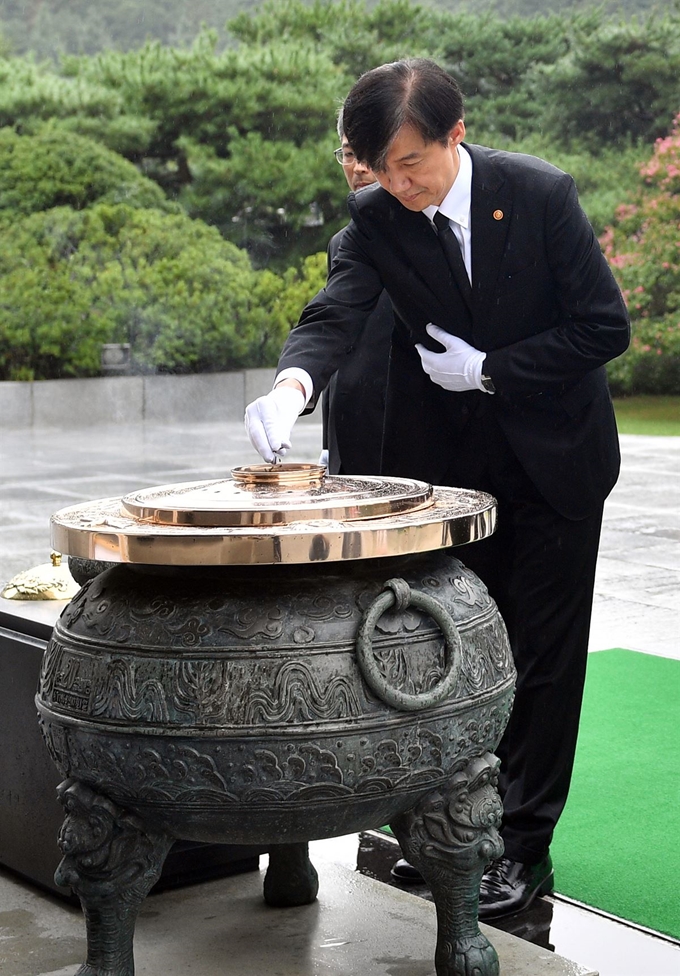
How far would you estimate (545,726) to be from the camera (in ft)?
8.07

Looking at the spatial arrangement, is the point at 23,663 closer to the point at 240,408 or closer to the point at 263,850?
the point at 263,850

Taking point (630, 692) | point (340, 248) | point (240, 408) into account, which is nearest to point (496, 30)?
point (240, 408)

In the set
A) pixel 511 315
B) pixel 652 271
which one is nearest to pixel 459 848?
pixel 511 315

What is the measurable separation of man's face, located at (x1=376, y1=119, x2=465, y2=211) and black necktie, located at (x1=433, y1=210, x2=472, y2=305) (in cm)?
5

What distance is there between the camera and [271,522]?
1770 millimetres

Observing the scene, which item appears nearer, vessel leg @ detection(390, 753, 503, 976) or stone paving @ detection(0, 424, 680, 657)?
vessel leg @ detection(390, 753, 503, 976)

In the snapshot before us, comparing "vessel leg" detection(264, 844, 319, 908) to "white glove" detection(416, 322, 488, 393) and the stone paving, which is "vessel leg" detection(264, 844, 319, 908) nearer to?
"white glove" detection(416, 322, 488, 393)

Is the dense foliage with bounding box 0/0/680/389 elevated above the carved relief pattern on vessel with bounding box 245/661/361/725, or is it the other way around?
the dense foliage with bounding box 0/0/680/389

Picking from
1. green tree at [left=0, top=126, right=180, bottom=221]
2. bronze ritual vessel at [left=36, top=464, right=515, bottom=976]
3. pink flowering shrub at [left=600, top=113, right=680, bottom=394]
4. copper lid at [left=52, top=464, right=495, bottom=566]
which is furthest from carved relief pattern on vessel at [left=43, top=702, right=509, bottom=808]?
green tree at [left=0, top=126, right=180, bottom=221]

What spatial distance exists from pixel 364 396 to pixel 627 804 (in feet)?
3.62

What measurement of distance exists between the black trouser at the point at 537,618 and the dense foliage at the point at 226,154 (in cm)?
1092

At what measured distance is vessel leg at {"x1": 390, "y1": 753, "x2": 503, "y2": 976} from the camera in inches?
73.5

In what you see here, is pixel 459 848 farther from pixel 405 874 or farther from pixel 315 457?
pixel 315 457

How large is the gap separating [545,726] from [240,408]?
36.4ft
